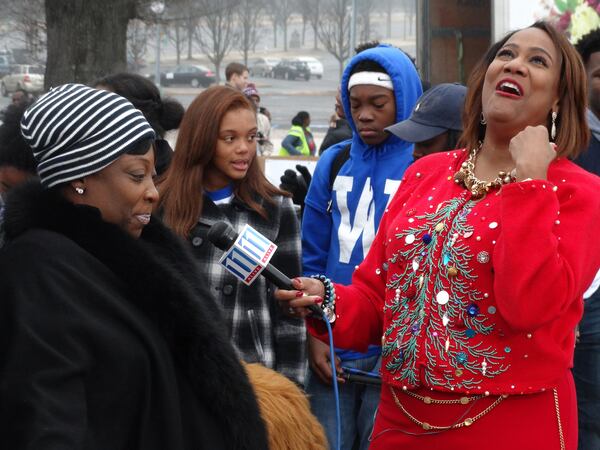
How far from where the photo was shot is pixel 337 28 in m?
58.5

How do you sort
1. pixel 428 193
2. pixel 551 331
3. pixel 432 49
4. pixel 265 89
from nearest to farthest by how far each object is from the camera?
pixel 551 331 → pixel 428 193 → pixel 432 49 → pixel 265 89

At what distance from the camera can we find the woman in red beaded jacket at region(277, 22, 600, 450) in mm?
2859

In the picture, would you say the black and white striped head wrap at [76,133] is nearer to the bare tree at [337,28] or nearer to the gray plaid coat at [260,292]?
the gray plaid coat at [260,292]

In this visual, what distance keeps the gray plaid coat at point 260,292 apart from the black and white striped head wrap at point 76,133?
1384 millimetres

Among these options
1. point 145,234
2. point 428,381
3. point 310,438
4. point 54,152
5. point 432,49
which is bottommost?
point 310,438

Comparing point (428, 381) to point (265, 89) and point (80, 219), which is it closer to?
point (80, 219)

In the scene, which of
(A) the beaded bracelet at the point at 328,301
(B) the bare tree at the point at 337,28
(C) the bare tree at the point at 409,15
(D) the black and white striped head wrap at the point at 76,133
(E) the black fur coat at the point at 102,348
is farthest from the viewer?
(C) the bare tree at the point at 409,15

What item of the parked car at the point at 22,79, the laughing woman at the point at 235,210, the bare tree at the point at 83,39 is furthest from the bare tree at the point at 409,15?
the laughing woman at the point at 235,210

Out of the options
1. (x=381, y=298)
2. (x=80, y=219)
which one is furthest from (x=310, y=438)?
(x=80, y=219)

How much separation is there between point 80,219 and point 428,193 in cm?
116

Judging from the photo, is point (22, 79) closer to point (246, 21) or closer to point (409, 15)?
point (246, 21)

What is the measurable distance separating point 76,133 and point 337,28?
187 feet

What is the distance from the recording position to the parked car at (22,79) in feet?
122

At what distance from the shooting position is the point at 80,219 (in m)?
2.79
